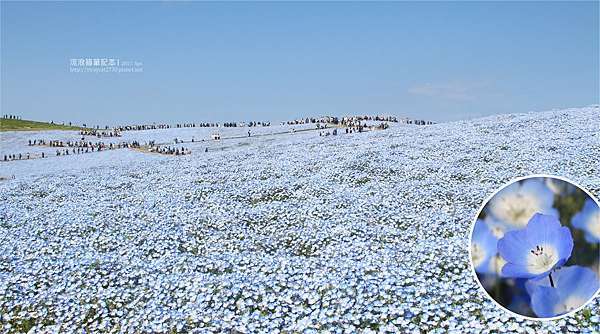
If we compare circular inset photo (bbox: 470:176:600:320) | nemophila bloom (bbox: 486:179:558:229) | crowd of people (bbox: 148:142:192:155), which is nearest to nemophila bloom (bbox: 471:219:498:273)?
circular inset photo (bbox: 470:176:600:320)

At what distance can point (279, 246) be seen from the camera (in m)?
14.8

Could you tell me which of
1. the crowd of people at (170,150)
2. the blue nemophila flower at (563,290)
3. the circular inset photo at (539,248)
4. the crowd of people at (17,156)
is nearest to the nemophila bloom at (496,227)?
the circular inset photo at (539,248)

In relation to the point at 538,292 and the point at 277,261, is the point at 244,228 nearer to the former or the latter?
the point at 277,261

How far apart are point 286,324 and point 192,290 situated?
2876 mm

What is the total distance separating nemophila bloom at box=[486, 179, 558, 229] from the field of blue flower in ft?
0.16

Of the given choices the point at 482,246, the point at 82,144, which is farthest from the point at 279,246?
the point at 82,144

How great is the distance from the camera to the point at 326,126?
71.2 metres

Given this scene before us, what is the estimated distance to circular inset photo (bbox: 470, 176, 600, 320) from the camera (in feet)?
9.06

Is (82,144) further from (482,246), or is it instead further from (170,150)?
(482,246)

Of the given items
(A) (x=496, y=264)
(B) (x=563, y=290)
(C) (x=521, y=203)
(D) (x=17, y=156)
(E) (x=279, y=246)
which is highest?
(C) (x=521, y=203)

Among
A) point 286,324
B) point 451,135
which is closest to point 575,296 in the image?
point 286,324

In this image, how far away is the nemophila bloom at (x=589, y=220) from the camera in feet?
8.98

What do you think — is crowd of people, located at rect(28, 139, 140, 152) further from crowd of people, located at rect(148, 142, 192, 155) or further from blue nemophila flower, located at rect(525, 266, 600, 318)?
blue nemophila flower, located at rect(525, 266, 600, 318)

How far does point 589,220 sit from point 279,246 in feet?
40.7
